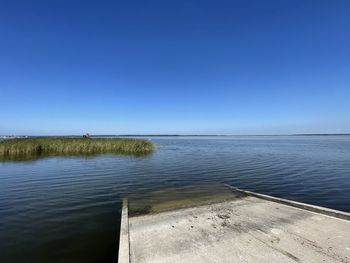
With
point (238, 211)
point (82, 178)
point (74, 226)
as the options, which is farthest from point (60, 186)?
point (238, 211)

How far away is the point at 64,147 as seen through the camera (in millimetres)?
30141

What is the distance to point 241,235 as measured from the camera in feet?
16.9

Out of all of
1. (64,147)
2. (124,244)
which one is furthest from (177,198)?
(64,147)

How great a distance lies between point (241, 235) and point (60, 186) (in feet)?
33.8

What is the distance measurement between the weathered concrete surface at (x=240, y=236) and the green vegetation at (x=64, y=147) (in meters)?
23.4

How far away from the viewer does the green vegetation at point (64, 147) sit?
27.1 metres

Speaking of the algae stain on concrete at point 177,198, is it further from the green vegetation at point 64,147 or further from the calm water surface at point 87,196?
the green vegetation at point 64,147

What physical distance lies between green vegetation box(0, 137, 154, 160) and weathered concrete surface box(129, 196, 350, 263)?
920 inches

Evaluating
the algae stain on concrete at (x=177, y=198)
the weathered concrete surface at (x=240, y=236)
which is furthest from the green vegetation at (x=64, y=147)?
the weathered concrete surface at (x=240, y=236)

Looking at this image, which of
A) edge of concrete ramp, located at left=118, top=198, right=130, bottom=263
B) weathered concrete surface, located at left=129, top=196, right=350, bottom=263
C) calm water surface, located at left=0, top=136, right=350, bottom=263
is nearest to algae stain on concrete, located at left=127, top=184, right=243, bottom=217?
calm water surface, located at left=0, top=136, right=350, bottom=263

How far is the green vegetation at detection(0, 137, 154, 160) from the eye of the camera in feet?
88.9

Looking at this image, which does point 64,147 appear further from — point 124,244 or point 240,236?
point 240,236

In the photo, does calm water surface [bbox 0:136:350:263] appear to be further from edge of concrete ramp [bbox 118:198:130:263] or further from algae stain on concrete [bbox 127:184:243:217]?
algae stain on concrete [bbox 127:184:243:217]

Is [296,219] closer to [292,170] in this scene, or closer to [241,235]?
[241,235]
